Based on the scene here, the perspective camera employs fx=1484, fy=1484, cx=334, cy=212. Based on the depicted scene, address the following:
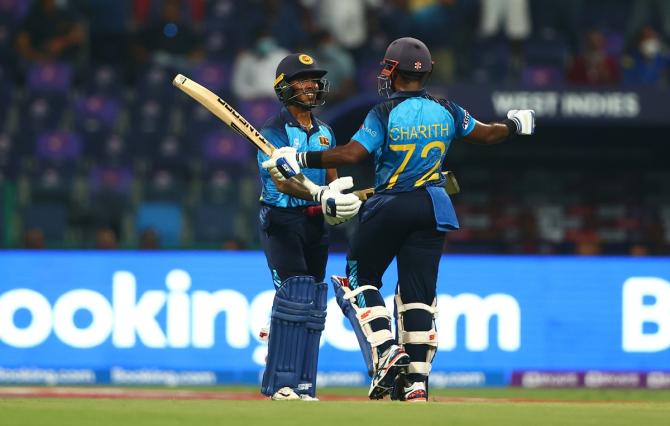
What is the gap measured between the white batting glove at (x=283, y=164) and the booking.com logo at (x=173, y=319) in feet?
16.0

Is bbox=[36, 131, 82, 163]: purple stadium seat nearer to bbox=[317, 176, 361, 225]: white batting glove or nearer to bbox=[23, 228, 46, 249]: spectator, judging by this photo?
bbox=[23, 228, 46, 249]: spectator

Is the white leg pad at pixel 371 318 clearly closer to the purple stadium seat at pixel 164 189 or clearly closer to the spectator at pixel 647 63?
the purple stadium seat at pixel 164 189

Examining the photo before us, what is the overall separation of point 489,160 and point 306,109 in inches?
343

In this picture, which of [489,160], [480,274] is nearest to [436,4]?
[489,160]

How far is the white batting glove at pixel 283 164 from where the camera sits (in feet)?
27.6

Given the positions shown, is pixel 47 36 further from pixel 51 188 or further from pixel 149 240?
pixel 149 240

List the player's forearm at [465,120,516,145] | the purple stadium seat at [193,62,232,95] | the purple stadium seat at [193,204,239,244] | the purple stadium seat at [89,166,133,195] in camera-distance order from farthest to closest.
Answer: the purple stadium seat at [193,62,232,95] < the purple stadium seat at [89,166,133,195] < the purple stadium seat at [193,204,239,244] < the player's forearm at [465,120,516,145]

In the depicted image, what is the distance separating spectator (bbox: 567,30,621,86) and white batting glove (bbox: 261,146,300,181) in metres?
8.82

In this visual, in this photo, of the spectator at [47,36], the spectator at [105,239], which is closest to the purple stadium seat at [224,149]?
the spectator at [105,239]

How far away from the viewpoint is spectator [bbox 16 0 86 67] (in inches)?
711

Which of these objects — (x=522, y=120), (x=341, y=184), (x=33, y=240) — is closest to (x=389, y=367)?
(x=341, y=184)

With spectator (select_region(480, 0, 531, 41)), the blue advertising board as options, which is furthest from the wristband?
spectator (select_region(480, 0, 531, 41))

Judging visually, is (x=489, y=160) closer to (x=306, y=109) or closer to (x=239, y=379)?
(x=239, y=379)

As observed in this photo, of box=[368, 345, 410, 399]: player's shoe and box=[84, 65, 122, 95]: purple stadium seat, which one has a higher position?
box=[84, 65, 122, 95]: purple stadium seat
